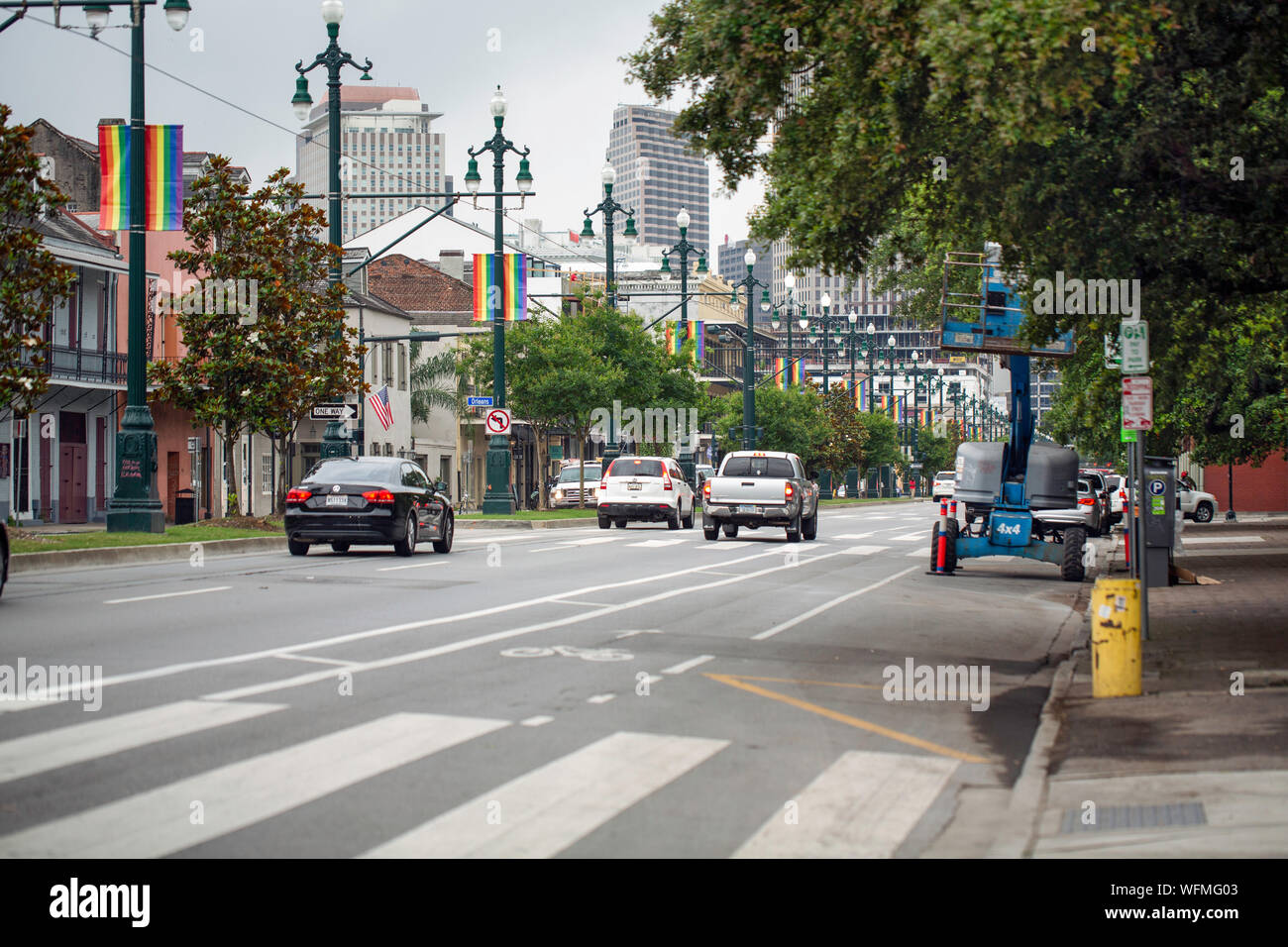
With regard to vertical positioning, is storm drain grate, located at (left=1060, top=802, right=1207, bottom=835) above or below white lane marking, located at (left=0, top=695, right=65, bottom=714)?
below

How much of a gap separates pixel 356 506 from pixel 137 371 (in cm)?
498

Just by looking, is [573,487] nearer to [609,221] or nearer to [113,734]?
[609,221]

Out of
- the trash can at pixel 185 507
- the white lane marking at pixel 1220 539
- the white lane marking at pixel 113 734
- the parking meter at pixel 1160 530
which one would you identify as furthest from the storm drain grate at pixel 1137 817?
the trash can at pixel 185 507

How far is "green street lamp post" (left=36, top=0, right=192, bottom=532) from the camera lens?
24.5 metres

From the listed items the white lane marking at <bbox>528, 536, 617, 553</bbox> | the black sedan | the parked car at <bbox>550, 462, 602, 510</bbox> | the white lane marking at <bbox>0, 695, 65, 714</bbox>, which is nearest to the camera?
the white lane marking at <bbox>0, 695, 65, 714</bbox>

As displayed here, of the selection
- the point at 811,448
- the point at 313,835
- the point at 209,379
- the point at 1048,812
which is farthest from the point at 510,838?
the point at 811,448

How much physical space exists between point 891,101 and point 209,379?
75.2 ft

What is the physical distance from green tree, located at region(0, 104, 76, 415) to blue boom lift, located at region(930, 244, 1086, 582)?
13304mm

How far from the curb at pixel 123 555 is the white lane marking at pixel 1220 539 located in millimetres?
22362

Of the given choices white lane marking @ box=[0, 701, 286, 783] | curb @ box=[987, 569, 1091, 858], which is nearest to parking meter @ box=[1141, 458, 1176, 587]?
curb @ box=[987, 569, 1091, 858]

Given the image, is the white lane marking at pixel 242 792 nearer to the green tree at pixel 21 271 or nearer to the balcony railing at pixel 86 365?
the green tree at pixel 21 271

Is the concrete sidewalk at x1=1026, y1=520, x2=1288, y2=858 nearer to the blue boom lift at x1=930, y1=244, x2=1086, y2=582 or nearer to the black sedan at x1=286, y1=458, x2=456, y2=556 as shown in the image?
A: the blue boom lift at x1=930, y1=244, x2=1086, y2=582

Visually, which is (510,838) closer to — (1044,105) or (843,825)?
(843,825)
